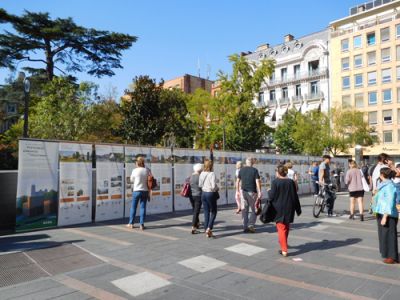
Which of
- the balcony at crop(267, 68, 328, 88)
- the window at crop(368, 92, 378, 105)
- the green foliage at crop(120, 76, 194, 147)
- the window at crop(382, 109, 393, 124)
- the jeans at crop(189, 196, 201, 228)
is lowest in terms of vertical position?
the jeans at crop(189, 196, 201, 228)

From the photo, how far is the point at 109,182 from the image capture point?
10570 millimetres

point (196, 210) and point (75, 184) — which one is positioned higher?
point (75, 184)

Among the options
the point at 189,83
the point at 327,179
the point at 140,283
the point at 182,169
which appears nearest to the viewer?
the point at 140,283

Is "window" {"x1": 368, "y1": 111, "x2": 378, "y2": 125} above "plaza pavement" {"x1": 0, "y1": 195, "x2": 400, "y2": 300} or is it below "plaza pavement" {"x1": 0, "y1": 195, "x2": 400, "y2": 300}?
above

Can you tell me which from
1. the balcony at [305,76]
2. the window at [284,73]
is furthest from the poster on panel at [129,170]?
the window at [284,73]

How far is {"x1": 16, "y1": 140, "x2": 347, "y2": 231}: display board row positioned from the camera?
8.77 m

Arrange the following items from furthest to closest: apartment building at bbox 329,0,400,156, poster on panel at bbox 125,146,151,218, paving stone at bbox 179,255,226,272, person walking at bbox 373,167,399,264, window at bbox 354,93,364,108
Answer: window at bbox 354,93,364,108 → apartment building at bbox 329,0,400,156 → poster on panel at bbox 125,146,151,218 → person walking at bbox 373,167,399,264 → paving stone at bbox 179,255,226,272

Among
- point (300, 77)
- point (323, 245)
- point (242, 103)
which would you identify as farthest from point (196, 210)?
point (300, 77)

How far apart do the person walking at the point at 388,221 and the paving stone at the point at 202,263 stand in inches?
112

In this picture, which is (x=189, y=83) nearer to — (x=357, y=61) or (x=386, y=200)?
(x=357, y=61)

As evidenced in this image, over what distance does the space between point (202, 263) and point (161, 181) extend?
629cm

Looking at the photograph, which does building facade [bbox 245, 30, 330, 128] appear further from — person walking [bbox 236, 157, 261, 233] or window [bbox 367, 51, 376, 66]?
person walking [bbox 236, 157, 261, 233]

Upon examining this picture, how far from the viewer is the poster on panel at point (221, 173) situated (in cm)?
1495


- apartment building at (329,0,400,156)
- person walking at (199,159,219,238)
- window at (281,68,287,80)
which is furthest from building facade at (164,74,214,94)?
person walking at (199,159,219,238)
